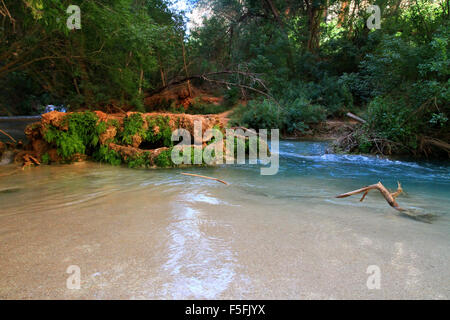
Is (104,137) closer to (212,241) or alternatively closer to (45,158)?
(45,158)

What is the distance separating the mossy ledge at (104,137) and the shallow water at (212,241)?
194 cm

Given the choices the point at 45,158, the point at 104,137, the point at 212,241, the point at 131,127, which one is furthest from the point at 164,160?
the point at 212,241

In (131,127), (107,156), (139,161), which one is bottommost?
(139,161)

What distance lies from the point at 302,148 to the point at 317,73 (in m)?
11.6

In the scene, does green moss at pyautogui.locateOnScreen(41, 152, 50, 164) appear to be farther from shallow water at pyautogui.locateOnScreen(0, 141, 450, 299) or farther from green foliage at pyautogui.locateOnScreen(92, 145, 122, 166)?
shallow water at pyautogui.locateOnScreen(0, 141, 450, 299)

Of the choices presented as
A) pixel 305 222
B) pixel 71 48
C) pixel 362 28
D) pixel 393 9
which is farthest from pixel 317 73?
pixel 305 222

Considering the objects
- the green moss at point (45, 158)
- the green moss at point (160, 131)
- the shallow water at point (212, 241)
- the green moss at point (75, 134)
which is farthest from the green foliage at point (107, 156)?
the shallow water at point (212, 241)

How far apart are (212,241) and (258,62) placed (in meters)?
20.9

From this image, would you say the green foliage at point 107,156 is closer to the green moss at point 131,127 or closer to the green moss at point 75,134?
the green moss at point 75,134

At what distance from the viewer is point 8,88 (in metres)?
20.7

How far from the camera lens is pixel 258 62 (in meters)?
22.1

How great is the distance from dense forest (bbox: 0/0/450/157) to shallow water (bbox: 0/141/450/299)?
3228 millimetres

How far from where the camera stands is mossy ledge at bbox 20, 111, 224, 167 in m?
7.70
